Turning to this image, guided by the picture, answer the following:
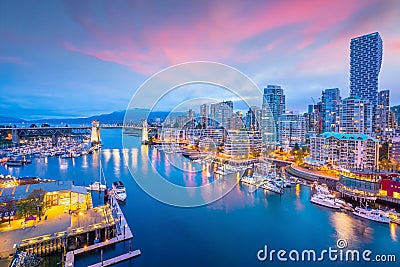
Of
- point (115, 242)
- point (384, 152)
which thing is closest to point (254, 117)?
point (115, 242)

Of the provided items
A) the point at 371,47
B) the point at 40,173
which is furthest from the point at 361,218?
the point at 371,47

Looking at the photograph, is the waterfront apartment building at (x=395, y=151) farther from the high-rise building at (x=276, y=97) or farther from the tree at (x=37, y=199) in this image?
the tree at (x=37, y=199)

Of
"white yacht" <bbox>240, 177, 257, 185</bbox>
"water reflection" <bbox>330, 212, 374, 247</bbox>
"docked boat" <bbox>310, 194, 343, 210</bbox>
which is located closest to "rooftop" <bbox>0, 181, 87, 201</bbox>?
"white yacht" <bbox>240, 177, 257, 185</bbox>

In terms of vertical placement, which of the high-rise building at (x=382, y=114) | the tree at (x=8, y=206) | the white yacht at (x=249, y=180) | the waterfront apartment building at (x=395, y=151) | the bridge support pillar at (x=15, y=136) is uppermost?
the high-rise building at (x=382, y=114)

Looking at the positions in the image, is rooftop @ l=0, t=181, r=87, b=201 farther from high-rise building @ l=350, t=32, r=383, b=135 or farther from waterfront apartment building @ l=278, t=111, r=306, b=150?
high-rise building @ l=350, t=32, r=383, b=135

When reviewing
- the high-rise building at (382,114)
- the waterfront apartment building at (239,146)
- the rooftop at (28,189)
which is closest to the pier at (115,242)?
the rooftop at (28,189)

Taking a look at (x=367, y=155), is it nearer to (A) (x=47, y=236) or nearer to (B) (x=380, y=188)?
(B) (x=380, y=188)
